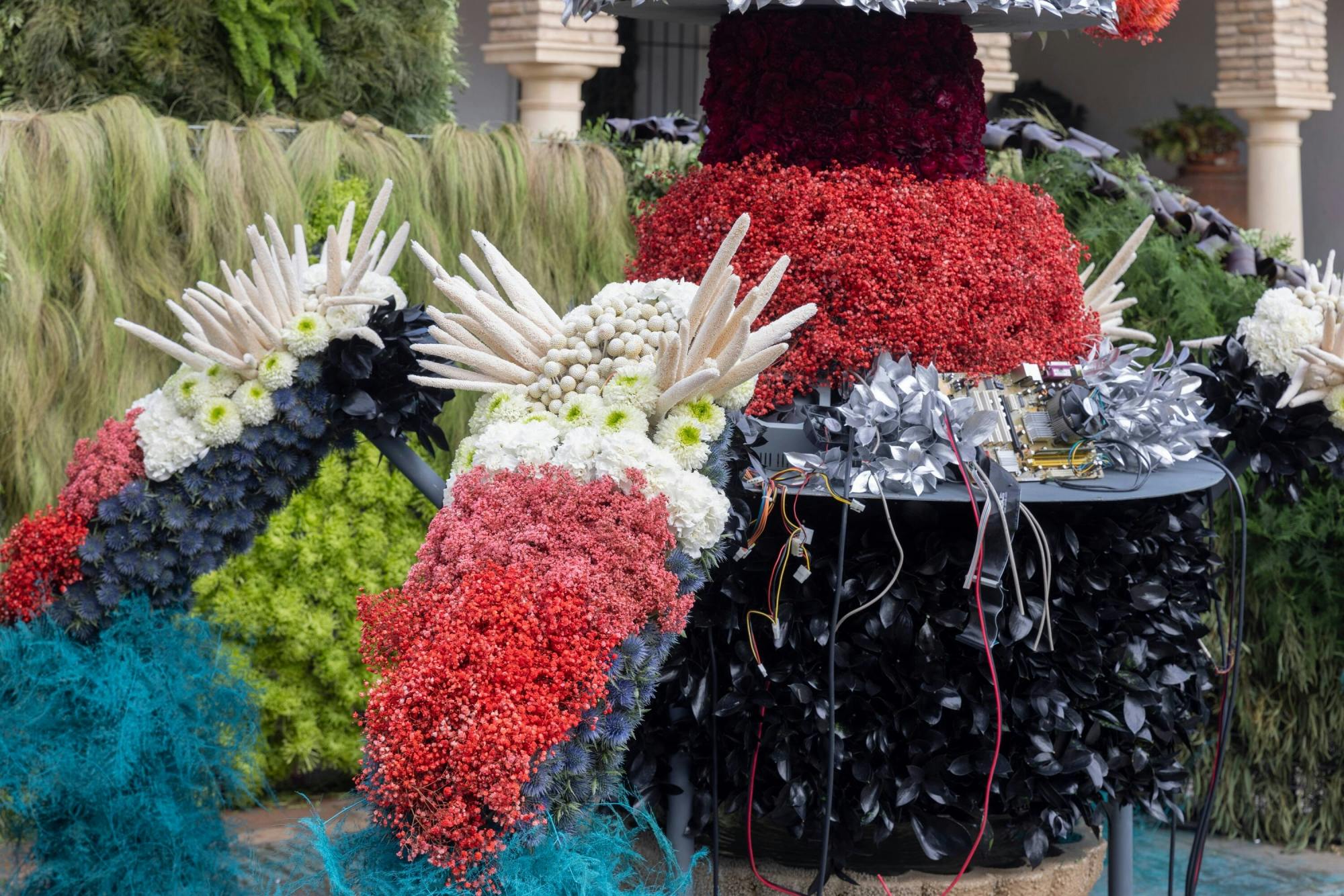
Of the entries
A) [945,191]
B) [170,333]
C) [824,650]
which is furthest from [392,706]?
[170,333]

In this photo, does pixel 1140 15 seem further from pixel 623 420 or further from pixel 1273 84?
pixel 1273 84

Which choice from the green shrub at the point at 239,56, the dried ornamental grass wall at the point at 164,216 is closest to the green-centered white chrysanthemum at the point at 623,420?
the dried ornamental grass wall at the point at 164,216

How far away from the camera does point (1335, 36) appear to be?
1044 centimetres

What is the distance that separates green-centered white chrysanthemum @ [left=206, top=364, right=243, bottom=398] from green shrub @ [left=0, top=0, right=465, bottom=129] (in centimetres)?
253

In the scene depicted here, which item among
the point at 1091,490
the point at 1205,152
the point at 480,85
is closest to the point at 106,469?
→ the point at 1091,490

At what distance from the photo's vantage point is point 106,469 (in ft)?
9.74

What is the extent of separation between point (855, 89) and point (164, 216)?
2.48 meters

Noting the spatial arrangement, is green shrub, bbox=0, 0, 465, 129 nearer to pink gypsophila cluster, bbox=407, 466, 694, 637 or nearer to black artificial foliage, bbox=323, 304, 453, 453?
black artificial foliage, bbox=323, 304, 453, 453

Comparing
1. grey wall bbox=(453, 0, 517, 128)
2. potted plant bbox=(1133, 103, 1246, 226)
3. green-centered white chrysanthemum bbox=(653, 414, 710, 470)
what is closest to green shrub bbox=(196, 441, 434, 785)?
green-centered white chrysanthemum bbox=(653, 414, 710, 470)

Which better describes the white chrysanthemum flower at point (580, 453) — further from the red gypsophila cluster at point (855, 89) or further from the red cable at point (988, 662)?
the red gypsophila cluster at point (855, 89)

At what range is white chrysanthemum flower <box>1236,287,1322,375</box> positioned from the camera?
311cm

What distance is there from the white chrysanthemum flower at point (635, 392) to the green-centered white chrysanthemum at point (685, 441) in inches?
2.0

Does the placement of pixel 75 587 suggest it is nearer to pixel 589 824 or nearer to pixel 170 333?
pixel 589 824

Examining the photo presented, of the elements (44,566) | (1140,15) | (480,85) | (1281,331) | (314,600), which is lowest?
(314,600)
